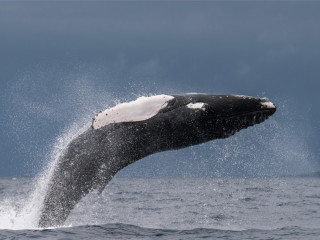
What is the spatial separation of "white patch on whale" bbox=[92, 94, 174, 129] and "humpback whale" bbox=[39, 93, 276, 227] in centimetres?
2

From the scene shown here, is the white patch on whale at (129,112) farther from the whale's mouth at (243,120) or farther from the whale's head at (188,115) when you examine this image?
the whale's mouth at (243,120)

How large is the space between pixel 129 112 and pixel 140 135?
0.53m

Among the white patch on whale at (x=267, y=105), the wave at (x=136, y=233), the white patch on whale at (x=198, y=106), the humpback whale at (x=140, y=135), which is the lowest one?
the wave at (x=136, y=233)

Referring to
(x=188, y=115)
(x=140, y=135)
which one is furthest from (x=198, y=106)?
(x=140, y=135)

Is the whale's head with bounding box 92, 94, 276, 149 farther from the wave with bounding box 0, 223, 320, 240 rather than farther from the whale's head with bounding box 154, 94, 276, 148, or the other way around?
the wave with bounding box 0, 223, 320, 240

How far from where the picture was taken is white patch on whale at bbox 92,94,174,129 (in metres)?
10.7

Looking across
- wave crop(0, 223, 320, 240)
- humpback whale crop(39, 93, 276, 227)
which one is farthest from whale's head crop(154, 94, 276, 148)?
wave crop(0, 223, 320, 240)

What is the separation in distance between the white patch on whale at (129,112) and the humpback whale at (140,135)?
0.06 feet

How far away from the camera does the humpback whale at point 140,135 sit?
35.8 ft

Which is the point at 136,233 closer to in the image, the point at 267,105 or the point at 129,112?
the point at 129,112

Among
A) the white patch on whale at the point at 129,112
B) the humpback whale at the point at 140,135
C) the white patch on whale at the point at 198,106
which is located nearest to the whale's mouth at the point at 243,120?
the humpback whale at the point at 140,135

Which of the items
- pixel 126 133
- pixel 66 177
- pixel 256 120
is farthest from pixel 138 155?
pixel 256 120

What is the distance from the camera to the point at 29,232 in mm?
11031

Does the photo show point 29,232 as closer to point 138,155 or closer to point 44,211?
point 44,211
